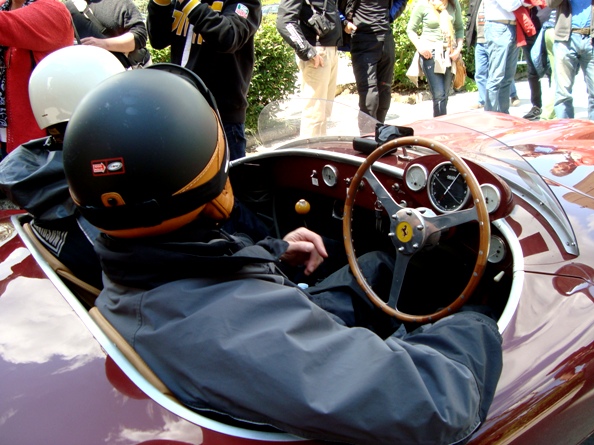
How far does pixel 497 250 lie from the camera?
194 centimetres

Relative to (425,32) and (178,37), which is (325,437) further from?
(425,32)

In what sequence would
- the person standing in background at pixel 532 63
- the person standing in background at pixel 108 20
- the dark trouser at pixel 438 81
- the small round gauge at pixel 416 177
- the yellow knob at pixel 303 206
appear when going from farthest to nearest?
the person standing in background at pixel 532 63 < the dark trouser at pixel 438 81 < the person standing in background at pixel 108 20 < the yellow knob at pixel 303 206 < the small round gauge at pixel 416 177

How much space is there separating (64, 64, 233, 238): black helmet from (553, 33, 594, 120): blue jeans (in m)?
5.26

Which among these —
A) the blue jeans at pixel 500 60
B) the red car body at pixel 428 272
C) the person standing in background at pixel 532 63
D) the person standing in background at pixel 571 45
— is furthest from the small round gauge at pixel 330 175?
the person standing in background at pixel 532 63

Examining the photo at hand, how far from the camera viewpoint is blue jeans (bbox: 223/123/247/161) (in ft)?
12.8

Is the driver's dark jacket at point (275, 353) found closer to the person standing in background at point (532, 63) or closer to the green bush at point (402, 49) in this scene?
the person standing in background at point (532, 63)

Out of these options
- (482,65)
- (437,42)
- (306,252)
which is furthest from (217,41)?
(482,65)

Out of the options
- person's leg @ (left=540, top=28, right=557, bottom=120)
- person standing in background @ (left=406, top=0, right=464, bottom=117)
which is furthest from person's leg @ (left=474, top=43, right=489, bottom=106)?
person's leg @ (left=540, top=28, right=557, bottom=120)

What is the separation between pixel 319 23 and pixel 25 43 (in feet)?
8.74

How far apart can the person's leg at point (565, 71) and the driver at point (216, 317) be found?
5.05 meters

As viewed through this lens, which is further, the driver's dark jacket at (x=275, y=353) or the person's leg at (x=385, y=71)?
the person's leg at (x=385, y=71)

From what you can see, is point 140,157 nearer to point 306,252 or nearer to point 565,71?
point 306,252

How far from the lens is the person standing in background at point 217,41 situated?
346cm

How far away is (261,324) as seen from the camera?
1.27 m
